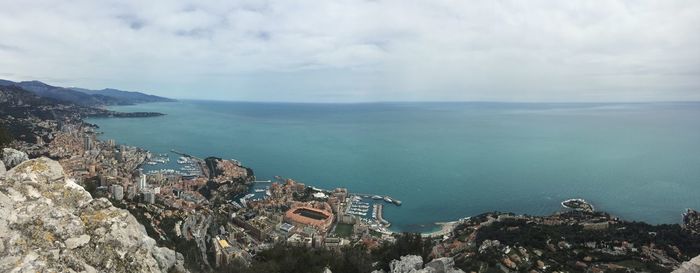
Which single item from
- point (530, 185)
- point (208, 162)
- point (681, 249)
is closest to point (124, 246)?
point (681, 249)

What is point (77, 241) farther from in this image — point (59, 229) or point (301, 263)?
point (301, 263)

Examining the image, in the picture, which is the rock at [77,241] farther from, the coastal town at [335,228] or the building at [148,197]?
the building at [148,197]

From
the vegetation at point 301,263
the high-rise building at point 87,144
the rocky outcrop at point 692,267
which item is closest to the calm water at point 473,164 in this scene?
the high-rise building at point 87,144

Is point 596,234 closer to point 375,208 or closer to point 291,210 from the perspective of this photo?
point 375,208

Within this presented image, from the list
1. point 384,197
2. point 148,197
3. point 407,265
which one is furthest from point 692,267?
point 384,197

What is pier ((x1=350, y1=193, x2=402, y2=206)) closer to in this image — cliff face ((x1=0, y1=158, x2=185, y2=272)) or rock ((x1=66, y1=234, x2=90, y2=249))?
cliff face ((x1=0, y1=158, x2=185, y2=272))
